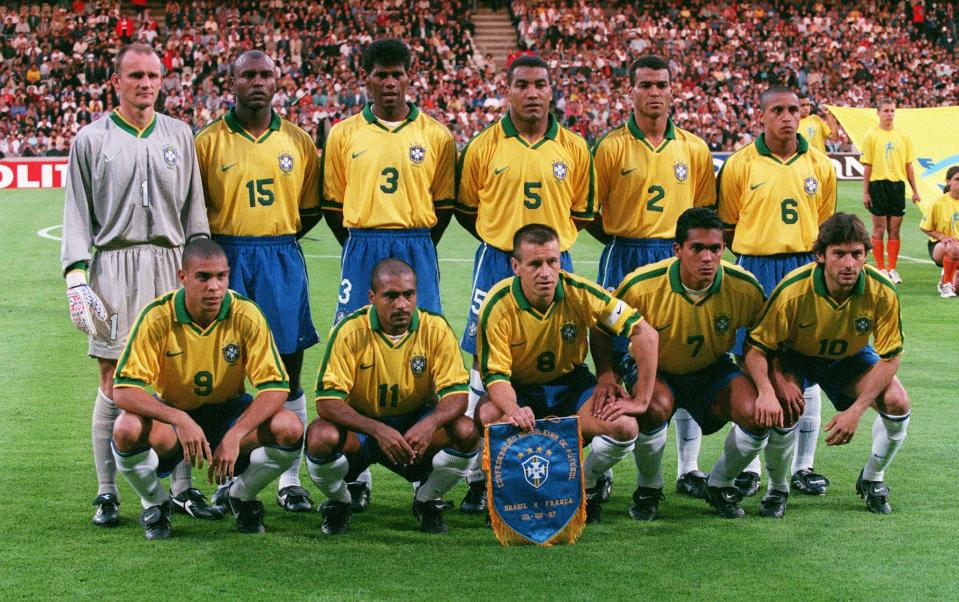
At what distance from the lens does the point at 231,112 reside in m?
5.79

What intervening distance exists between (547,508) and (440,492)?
0.50 m

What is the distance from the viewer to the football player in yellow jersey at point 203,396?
4867mm

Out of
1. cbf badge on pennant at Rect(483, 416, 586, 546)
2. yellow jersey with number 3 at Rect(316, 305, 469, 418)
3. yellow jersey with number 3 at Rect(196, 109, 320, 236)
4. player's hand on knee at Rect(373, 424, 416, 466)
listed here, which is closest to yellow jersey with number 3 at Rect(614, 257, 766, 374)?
cbf badge on pennant at Rect(483, 416, 586, 546)

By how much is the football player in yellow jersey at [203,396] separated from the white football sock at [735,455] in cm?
192

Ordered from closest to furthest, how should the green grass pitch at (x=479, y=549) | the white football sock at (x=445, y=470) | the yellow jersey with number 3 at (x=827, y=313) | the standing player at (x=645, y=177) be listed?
the green grass pitch at (x=479, y=549)
the white football sock at (x=445, y=470)
the yellow jersey with number 3 at (x=827, y=313)
the standing player at (x=645, y=177)

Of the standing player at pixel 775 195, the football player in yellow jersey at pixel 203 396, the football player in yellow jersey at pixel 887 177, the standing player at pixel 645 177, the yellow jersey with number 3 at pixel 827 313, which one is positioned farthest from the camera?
the football player in yellow jersey at pixel 887 177

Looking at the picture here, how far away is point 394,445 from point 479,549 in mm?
556

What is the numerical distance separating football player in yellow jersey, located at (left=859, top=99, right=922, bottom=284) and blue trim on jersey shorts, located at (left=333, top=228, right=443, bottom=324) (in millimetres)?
8767

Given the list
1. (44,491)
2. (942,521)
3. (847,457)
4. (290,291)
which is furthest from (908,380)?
(44,491)

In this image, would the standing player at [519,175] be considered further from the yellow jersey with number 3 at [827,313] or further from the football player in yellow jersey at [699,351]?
the yellow jersey with number 3 at [827,313]

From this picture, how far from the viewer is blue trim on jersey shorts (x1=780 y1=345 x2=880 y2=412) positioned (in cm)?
559

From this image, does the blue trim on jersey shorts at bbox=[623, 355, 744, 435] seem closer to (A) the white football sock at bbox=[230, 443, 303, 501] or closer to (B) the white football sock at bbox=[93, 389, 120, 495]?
(A) the white football sock at bbox=[230, 443, 303, 501]

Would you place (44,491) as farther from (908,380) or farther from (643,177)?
(908,380)

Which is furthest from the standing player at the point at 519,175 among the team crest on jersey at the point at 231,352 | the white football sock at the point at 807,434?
the white football sock at the point at 807,434
